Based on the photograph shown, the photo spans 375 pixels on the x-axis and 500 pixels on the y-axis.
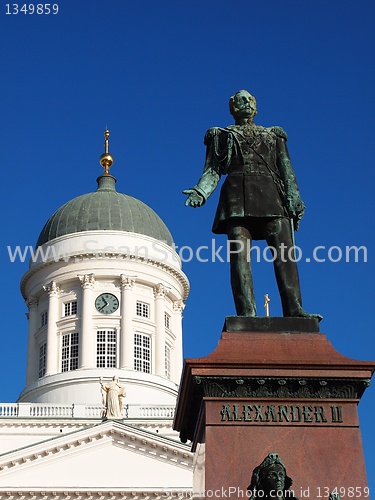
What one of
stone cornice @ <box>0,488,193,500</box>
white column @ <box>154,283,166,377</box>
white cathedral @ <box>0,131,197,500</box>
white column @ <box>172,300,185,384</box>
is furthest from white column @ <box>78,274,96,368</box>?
stone cornice @ <box>0,488,193,500</box>

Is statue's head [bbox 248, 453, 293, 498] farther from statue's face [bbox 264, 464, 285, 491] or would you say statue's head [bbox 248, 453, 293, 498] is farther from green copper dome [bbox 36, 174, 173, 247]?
green copper dome [bbox 36, 174, 173, 247]

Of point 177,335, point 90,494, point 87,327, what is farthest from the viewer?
point 177,335

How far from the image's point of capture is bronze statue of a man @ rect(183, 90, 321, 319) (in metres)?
8.93

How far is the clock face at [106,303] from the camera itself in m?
62.2

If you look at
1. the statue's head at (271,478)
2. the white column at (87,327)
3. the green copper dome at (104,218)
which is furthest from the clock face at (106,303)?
the statue's head at (271,478)

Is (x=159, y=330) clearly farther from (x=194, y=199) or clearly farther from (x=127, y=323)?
(x=194, y=199)

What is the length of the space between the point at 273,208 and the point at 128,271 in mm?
53919

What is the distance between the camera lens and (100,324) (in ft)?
202

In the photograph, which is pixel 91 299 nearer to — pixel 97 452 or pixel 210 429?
pixel 97 452

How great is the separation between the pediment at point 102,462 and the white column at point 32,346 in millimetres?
14048

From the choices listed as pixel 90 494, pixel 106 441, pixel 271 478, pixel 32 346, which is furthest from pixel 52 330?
pixel 271 478

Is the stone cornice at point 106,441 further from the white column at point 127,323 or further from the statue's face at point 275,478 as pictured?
the statue's face at point 275,478

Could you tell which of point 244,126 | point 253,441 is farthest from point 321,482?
point 244,126

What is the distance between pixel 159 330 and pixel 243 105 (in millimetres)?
52687
